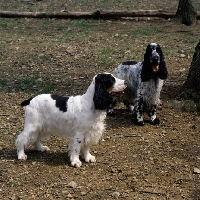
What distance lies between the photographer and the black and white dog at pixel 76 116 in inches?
239

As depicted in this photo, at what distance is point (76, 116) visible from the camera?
6.18 metres

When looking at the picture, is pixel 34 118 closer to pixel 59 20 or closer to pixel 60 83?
pixel 60 83

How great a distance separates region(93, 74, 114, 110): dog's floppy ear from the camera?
600 cm

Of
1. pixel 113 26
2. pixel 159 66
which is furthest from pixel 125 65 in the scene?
pixel 113 26

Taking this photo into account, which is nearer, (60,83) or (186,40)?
(60,83)

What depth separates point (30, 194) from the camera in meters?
5.55

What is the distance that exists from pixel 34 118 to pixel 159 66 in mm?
2475

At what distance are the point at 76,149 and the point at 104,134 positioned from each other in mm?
1242

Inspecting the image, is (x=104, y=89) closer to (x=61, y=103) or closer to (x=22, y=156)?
(x=61, y=103)

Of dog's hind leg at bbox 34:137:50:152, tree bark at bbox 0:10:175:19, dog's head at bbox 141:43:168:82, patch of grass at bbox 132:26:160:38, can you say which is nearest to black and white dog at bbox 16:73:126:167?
dog's hind leg at bbox 34:137:50:152

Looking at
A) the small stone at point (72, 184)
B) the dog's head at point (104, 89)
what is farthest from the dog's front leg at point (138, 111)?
the small stone at point (72, 184)

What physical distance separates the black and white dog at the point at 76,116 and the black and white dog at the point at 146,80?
1.57 metres

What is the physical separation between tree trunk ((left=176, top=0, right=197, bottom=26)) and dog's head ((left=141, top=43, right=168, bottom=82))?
28.0 ft

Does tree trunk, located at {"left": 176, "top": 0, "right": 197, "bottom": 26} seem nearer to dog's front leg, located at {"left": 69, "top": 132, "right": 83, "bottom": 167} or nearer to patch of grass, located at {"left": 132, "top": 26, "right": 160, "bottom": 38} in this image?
patch of grass, located at {"left": 132, "top": 26, "right": 160, "bottom": 38}
